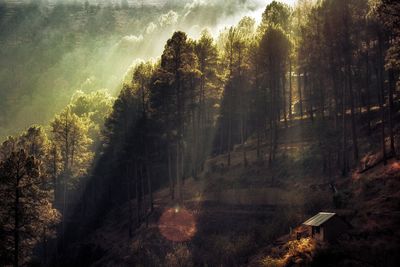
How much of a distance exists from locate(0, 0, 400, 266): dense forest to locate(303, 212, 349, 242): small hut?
1.77 ft

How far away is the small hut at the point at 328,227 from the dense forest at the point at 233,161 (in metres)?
0.54

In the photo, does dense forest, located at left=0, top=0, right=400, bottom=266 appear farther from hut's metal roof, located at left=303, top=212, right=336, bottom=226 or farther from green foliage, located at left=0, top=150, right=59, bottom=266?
hut's metal roof, located at left=303, top=212, right=336, bottom=226

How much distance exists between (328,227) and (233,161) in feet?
76.0

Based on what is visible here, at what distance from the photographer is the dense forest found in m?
29.1

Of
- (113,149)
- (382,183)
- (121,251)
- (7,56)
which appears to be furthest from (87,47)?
(382,183)

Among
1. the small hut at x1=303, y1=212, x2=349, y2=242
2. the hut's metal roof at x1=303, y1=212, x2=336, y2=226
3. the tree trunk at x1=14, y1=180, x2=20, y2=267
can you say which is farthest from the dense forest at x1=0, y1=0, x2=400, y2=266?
the hut's metal roof at x1=303, y1=212, x2=336, y2=226

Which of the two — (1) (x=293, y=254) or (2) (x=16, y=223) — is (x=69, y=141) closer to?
(2) (x=16, y=223)

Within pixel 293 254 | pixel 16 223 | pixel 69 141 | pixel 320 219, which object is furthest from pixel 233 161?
pixel 16 223

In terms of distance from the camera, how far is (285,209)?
106 feet

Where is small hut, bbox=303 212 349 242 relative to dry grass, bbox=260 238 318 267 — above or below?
above

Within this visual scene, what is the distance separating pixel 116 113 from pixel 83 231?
49.7 ft

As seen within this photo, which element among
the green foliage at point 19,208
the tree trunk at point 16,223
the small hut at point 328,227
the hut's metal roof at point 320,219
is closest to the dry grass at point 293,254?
the small hut at point 328,227

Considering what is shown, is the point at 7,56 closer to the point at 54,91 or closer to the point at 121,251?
the point at 54,91

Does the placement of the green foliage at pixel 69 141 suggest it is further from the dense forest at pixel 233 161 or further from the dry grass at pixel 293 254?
the dry grass at pixel 293 254
